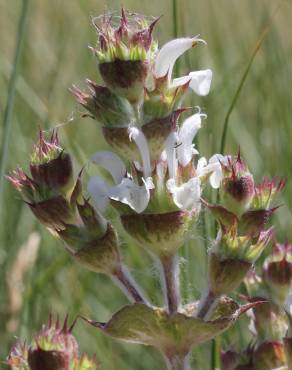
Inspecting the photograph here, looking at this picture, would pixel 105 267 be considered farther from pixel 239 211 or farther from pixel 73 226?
pixel 239 211

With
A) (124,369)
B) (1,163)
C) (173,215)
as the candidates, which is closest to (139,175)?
(173,215)

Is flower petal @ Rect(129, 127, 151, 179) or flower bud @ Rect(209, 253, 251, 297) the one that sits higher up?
flower petal @ Rect(129, 127, 151, 179)

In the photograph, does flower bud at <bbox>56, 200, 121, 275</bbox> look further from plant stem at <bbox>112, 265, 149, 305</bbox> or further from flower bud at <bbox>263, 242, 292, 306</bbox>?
flower bud at <bbox>263, 242, 292, 306</bbox>

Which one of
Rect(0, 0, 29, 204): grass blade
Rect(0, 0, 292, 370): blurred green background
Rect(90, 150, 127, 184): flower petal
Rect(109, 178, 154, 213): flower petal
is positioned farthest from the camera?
Rect(0, 0, 292, 370): blurred green background

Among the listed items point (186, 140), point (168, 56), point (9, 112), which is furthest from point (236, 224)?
point (9, 112)

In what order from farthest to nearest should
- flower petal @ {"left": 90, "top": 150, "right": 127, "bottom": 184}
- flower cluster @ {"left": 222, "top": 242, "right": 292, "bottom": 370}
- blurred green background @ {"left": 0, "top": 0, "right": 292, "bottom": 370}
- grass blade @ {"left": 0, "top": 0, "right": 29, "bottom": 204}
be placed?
blurred green background @ {"left": 0, "top": 0, "right": 292, "bottom": 370} < grass blade @ {"left": 0, "top": 0, "right": 29, "bottom": 204} < flower cluster @ {"left": 222, "top": 242, "right": 292, "bottom": 370} < flower petal @ {"left": 90, "top": 150, "right": 127, "bottom": 184}

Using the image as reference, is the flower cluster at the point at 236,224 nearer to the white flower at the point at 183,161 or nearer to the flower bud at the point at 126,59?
the white flower at the point at 183,161

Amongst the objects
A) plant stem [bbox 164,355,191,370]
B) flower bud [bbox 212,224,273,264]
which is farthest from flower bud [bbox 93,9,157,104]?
plant stem [bbox 164,355,191,370]
